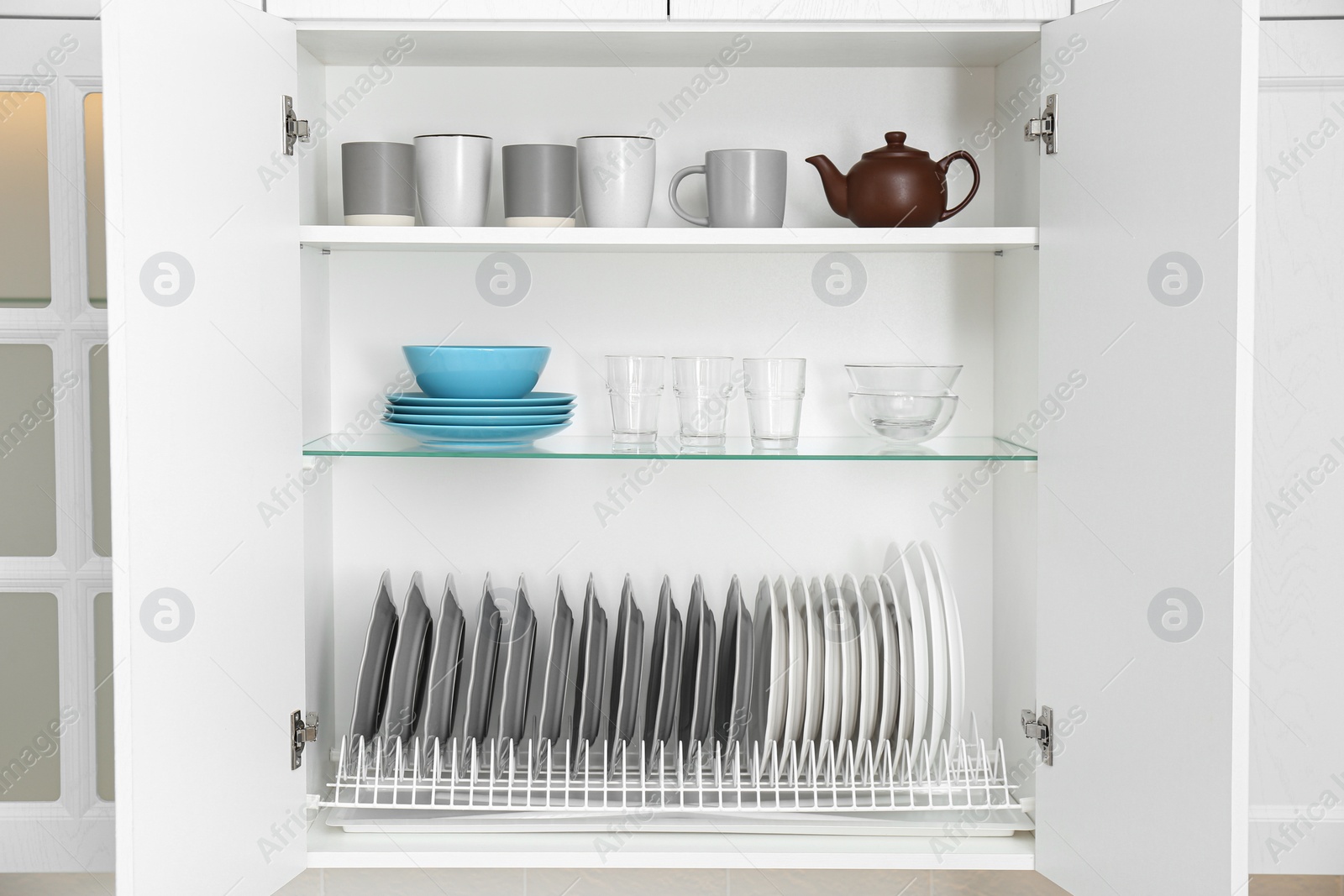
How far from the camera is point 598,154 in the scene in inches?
41.1

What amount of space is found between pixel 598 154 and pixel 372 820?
0.75 metres

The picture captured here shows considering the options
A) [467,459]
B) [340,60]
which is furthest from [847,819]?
[340,60]

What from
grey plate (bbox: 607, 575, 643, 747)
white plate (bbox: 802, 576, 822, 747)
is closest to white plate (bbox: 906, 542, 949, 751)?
white plate (bbox: 802, 576, 822, 747)

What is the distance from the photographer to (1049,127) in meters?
1.00

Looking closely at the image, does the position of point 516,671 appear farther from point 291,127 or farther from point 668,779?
point 291,127

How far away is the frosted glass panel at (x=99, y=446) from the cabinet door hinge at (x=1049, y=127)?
3.49 ft

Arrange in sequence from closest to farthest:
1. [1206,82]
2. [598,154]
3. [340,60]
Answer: [1206,82] < [598,154] < [340,60]

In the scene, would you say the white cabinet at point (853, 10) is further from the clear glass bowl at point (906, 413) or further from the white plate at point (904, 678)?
the white plate at point (904, 678)

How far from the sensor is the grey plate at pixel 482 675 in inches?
43.3

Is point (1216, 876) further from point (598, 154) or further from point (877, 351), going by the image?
point (598, 154)

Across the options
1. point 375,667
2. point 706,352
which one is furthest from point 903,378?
point 375,667

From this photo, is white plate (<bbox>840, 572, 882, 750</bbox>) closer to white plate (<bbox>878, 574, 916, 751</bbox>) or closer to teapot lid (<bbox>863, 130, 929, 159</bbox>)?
white plate (<bbox>878, 574, 916, 751</bbox>)

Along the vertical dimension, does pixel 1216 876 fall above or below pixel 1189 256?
below

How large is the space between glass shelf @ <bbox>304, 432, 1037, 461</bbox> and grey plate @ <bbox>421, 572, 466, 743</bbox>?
19cm
